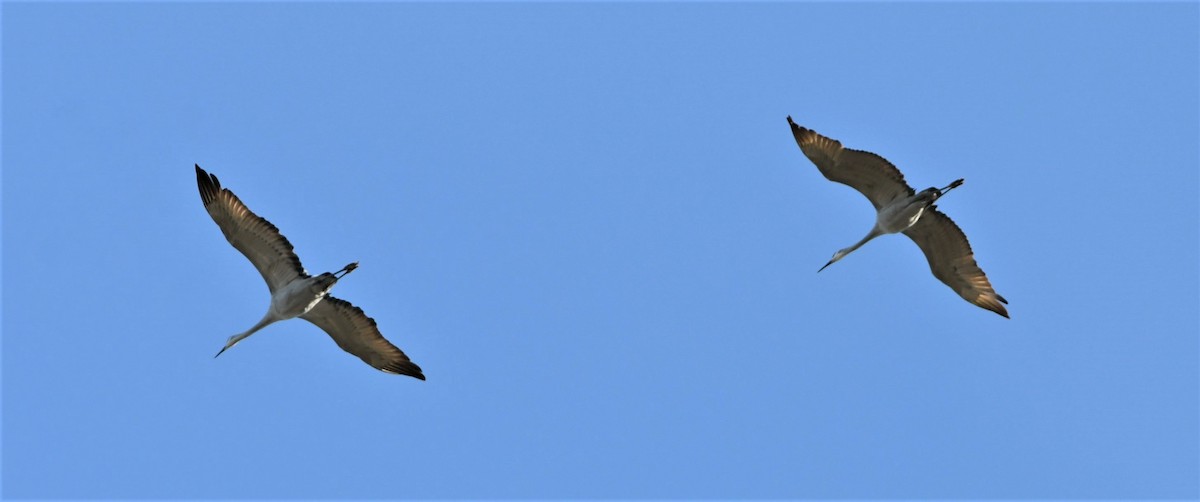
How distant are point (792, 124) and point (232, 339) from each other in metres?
13.1

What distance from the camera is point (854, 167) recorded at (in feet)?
128

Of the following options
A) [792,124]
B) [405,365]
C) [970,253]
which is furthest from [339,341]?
[970,253]

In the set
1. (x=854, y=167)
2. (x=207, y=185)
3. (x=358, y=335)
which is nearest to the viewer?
(x=207, y=185)

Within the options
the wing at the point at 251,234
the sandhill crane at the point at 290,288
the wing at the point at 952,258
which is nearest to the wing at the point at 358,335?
the sandhill crane at the point at 290,288

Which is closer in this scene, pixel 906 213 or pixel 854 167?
pixel 854 167

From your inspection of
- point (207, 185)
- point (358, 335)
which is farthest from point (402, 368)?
point (207, 185)

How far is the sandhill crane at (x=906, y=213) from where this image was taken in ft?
127

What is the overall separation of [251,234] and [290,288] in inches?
58.3

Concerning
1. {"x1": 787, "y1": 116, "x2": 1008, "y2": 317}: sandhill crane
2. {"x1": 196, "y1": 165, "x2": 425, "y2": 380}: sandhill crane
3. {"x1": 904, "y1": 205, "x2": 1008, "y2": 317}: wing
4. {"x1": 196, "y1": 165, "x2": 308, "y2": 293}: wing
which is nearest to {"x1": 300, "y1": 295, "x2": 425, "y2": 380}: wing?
{"x1": 196, "y1": 165, "x2": 425, "y2": 380}: sandhill crane

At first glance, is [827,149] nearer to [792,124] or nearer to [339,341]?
[792,124]

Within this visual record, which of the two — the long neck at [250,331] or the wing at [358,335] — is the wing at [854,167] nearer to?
the wing at [358,335]

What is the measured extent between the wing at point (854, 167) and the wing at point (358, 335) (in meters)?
10.2

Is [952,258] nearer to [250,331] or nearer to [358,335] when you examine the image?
[358,335]

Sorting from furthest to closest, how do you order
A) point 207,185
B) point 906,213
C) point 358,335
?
point 358,335 < point 906,213 < point 207,185
